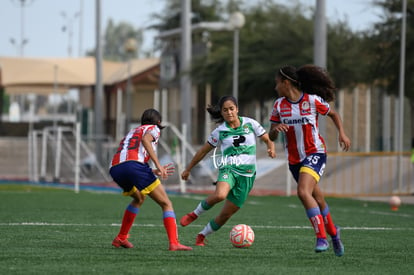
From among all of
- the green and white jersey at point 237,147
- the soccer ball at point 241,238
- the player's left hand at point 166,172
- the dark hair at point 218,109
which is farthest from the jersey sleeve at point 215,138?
the soccer ball at point 241,238

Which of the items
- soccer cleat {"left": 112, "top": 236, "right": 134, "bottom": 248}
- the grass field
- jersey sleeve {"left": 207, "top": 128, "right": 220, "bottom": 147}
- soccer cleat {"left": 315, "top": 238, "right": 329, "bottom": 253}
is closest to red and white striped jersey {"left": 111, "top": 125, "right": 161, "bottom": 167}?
jersey sleeve {"left": 207, "top": 128, "right": 220, "bottom": 147}

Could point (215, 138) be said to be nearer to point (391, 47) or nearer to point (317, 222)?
point (317, 222)

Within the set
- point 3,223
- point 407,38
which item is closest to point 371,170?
point 407,38

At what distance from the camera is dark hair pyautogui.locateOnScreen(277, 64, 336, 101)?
10.7 meters

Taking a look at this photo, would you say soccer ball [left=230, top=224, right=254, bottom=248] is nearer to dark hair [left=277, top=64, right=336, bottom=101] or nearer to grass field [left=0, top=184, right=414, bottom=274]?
grass field [left=0, top=184, right=414, bottom=274]

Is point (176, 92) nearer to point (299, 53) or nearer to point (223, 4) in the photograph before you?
point (223, 4)

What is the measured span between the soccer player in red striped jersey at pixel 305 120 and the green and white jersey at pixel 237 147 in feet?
1.54

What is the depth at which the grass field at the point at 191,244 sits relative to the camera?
9.07 meters

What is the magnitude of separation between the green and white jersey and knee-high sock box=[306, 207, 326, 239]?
3.90 feet

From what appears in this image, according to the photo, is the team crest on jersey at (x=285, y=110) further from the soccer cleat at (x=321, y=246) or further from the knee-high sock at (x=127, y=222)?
the knee-high sock at (x=127, y=222)

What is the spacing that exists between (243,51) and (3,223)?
24981 mm

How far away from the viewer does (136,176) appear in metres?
10.7

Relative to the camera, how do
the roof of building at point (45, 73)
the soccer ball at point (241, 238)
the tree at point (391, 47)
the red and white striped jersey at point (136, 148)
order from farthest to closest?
1. the roof of building at point (45, 73)
2. the tree at point (391, 47)
3. the soccer ball at point (241, 238)
4. the red and white striped jersey at point (136, 148)

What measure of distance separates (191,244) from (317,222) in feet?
6.42
